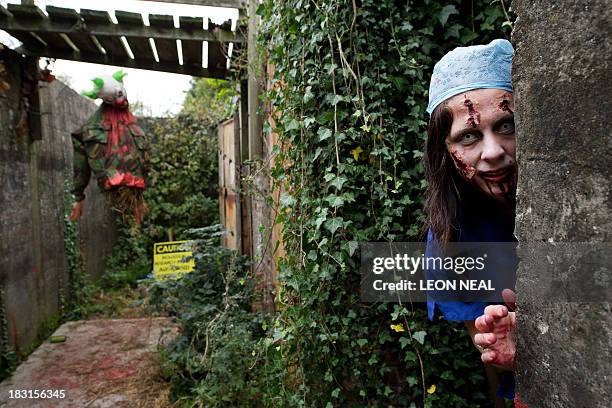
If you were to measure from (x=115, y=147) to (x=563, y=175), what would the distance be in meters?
3.47

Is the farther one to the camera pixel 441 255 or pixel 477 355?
pixel 477 355

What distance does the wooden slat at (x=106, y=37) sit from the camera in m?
3.35

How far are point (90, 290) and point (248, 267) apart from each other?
11.4 feet

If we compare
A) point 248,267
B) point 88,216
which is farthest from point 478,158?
point 88,216

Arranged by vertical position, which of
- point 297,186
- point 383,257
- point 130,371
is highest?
point 297,186

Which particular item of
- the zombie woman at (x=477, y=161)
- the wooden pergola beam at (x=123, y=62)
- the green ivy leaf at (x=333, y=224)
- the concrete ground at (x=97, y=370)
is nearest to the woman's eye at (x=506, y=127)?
the zombie woman at (x=477, y=161)

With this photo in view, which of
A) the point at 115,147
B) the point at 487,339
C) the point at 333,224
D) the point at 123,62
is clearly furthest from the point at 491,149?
the point at 123,62

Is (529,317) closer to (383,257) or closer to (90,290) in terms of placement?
(383,257)

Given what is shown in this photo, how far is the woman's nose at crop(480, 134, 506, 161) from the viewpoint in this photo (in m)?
1.12

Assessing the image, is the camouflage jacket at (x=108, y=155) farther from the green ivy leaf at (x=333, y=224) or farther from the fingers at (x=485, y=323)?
the fingers at (x=485, y=323)

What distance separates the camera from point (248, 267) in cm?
389

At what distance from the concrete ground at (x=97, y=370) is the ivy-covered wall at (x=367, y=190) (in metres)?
1.94

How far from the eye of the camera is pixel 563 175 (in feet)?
2.50

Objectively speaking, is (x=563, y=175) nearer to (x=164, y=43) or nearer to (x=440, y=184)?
(x=440, y=184)
